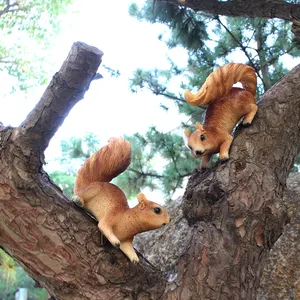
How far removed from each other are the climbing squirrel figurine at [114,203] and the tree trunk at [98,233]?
0.08 feet

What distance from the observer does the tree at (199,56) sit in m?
1.90

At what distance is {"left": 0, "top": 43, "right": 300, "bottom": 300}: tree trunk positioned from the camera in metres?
0.71

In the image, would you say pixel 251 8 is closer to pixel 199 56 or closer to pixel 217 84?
pixel 217 84

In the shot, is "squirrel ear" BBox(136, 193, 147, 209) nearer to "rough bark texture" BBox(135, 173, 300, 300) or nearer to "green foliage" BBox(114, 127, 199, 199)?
"rough bark texture" BBox(135, 173, 300, 300)

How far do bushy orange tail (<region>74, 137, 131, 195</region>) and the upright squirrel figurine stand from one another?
158 millimetres

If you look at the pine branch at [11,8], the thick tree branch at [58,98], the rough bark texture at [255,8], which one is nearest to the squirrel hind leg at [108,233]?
the thick tree branch at [58,98]

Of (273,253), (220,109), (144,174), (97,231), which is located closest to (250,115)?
(220,109)

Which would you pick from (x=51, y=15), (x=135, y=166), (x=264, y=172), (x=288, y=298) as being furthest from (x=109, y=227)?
(x=51, y=15)

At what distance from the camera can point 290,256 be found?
Answer: 137cm

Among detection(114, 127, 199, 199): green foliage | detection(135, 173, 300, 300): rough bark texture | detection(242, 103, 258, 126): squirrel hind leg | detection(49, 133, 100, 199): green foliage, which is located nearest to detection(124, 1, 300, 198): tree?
detection(114, 127, 199, 199): green foliage

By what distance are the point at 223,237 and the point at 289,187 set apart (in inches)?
33.6

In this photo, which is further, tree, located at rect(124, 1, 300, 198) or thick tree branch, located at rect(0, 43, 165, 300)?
tree, located at rect(124, 1, 300, 198)

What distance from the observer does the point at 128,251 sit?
2.52 ft

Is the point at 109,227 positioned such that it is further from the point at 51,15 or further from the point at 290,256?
the point at 51,15
